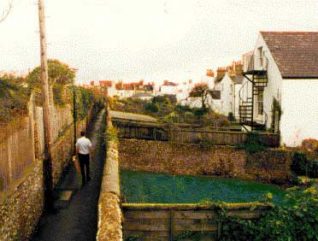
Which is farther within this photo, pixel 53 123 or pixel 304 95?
pixel 304 95

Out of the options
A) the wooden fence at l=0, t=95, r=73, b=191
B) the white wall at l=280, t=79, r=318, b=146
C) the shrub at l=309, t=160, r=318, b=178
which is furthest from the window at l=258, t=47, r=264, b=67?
the wooden fence at l=0, t=95, r=73, b=191

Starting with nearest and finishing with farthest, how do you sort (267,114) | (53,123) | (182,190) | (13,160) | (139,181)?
(13,160) < (53,123) < (182,190) < (139,181) < (267,114)

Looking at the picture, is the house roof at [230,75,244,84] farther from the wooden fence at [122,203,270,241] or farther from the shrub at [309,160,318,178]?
the wooden fence at [122,203,270,241]

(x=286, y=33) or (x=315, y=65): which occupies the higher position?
(x=286, y=33)

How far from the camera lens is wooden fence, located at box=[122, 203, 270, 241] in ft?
38.1

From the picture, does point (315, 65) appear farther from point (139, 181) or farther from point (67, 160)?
point (67, 160)

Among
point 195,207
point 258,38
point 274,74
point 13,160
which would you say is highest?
point 258,38

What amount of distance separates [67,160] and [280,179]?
48.7ft

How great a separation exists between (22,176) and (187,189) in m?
14.9

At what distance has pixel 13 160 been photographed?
9.20m

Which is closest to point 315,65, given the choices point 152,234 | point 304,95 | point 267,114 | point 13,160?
point 304,95

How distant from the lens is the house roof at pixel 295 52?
28.0m

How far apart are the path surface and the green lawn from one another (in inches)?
197

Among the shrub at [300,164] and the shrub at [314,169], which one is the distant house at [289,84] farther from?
the shrub at [314,169]
